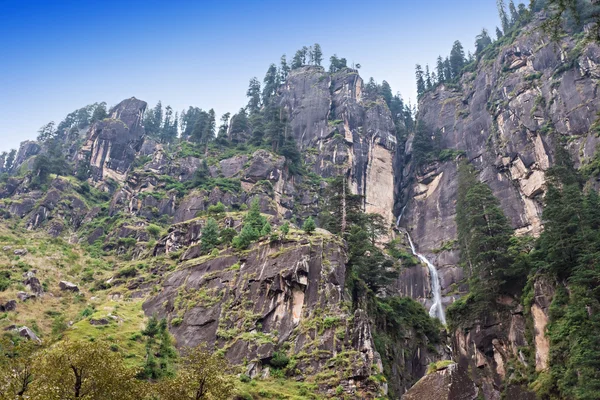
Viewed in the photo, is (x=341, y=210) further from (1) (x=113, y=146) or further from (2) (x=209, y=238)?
(1) (x=113, y=146)

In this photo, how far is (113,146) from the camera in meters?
101

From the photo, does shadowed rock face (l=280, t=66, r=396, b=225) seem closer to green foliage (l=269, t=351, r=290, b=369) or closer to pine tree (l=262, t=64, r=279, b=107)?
pine tree (l=262, t=64, r=279, b=107)

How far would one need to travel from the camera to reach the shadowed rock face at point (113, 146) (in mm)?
98375

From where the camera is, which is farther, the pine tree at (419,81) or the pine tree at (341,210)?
the pine tree at (419,81)

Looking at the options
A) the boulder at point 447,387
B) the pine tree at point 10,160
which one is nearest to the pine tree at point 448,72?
the boulder at point 447,387

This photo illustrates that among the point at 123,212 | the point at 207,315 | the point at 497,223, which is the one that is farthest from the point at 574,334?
the point at 123,212

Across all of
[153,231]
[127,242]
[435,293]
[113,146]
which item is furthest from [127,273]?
[113,146]

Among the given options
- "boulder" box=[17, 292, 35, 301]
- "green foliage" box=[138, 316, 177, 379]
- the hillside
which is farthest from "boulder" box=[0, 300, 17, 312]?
"green foliage" box=[138, 316, 177, 379]

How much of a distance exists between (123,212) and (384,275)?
2039 inches

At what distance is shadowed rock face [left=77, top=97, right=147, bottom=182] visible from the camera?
98.4 metres

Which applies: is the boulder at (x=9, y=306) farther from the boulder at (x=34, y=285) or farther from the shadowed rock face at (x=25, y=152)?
the shadowed rock face at (x=25, y=152)

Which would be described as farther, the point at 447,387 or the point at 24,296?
the point at 24,296

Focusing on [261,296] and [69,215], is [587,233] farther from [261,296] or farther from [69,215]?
[69,215]

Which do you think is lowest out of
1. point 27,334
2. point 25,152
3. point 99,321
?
point 27,334
